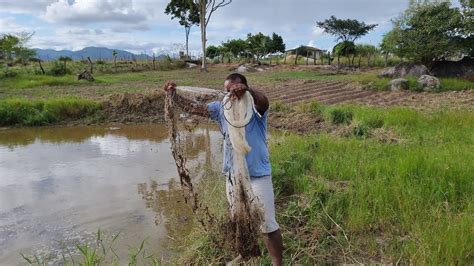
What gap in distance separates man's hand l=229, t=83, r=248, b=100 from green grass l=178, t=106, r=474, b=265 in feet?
4.72

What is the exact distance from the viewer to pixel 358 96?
43.5 ft

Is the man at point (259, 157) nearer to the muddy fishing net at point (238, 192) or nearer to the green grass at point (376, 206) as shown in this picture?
the muddy fishing net at point (238, 192)

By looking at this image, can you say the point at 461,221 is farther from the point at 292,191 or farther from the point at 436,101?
the point at 436,101

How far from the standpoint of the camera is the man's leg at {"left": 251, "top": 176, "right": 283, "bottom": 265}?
294 cm


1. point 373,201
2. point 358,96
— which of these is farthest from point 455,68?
point 373,201

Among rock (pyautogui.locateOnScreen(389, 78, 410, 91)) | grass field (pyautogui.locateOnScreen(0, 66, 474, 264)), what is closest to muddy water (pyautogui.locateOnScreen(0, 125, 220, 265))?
grass field (pyautogui.locateOnScreen(0, 66, 474, 264))

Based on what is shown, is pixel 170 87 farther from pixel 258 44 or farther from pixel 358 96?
pixel 258 44

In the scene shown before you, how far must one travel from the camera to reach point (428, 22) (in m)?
15.6

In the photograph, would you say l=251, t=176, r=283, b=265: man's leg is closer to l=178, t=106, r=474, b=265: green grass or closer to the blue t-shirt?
the blue t-shirt

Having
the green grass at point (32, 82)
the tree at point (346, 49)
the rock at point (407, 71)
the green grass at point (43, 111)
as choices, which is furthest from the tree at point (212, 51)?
the green grass at point (43, 111)

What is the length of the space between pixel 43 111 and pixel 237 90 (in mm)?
10236

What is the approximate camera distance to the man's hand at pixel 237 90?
110 inches

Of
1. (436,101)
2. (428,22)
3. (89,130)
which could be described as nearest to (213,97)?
(89,130)

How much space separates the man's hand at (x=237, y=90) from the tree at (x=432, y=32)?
1496cm
